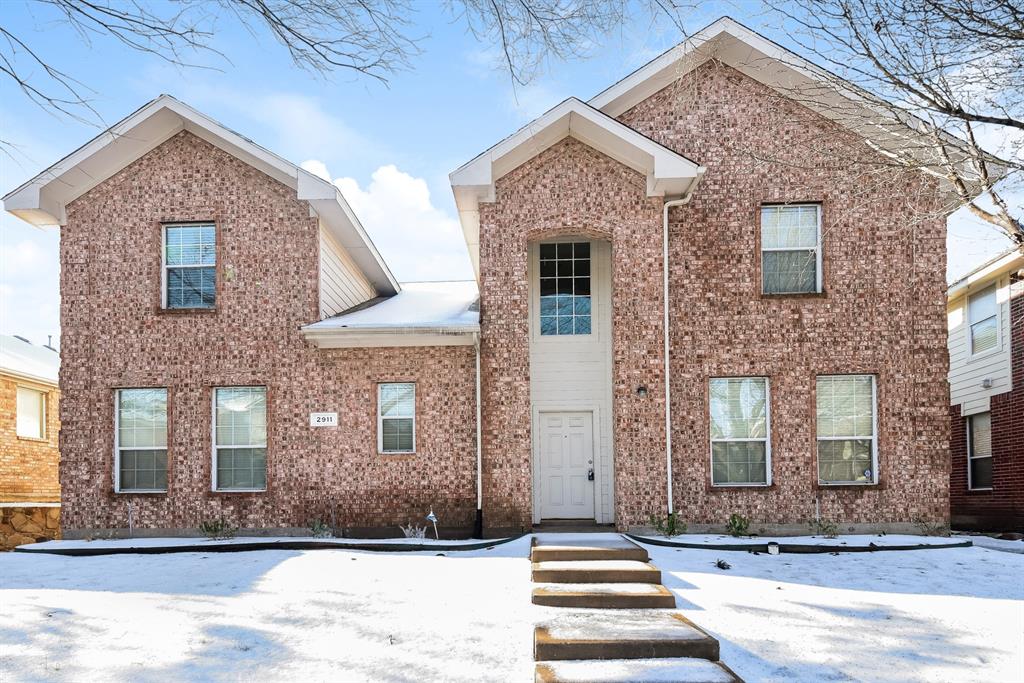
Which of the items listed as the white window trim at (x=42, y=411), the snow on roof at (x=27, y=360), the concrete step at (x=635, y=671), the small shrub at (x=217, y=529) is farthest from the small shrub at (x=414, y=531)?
the white window trim at (x=42, y=411)

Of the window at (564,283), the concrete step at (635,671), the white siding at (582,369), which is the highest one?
the window at (564,283)

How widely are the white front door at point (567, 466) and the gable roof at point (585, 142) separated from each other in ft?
12.6

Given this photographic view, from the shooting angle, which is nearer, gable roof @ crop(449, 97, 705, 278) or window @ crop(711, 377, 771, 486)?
gable roof @ crop(449, 97, 705, 278)

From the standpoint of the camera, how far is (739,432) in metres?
13.3

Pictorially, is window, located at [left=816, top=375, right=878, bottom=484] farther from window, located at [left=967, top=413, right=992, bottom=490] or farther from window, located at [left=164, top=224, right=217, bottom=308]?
window, located at [left=164, top=224, right=217, bottom=308]

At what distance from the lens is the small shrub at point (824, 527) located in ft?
42.1

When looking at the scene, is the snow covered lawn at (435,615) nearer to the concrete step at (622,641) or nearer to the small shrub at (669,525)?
the concrete step at (622,641)

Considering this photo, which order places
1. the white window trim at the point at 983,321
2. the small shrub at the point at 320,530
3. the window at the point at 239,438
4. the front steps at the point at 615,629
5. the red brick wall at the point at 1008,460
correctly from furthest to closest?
1. the white window trim at the point at 983,321
2. the red brick wall at the point at 1008,460
3. the window at the point at 239,438
4. the small shrub at the point at 320,530
5. the front steps at the point at 615,629

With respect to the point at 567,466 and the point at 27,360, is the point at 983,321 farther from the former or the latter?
the point at 27,360

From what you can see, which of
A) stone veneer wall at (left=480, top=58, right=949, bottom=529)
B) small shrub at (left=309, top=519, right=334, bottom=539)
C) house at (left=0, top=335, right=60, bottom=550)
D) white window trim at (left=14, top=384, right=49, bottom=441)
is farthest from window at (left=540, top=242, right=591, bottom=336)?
white window trim at (left=14, top=384, right=49, bottom=441)

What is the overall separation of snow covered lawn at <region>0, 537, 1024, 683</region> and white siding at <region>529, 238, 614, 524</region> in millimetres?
2789

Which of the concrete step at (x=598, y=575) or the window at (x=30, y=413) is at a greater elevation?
the window at (x=30, y=413)

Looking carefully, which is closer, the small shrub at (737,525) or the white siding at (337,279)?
the small shrub at (737,525)

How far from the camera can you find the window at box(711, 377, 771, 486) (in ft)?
43.4
